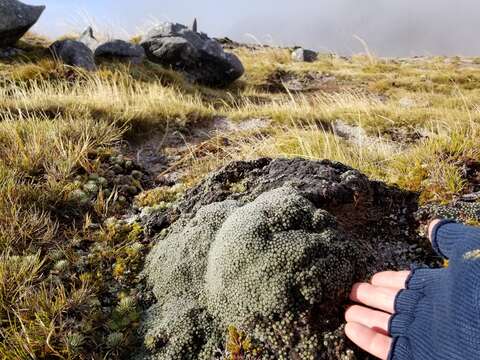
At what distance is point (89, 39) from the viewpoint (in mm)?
13789

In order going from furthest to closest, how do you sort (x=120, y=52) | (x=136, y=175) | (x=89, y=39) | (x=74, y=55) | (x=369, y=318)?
(x=89, y=39), (x=120, y=52), (x=74, y=55), (x=136, y=175), (x=369, y=318)

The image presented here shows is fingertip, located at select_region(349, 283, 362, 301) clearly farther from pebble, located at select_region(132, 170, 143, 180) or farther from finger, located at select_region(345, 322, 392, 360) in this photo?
pebble, located at select_region(132, 170, 143, 180)

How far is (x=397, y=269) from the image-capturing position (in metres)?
2.79

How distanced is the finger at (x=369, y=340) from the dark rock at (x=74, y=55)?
10365mm

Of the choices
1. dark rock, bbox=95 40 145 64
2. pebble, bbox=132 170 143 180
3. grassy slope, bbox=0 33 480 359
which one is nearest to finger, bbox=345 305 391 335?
grassy slope, bbox=0 33 480 359

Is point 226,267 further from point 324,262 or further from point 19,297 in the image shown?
point 19,297

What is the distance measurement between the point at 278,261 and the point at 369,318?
22.3 inches

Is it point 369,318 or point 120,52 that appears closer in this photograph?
point 369,318

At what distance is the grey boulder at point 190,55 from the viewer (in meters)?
14.1

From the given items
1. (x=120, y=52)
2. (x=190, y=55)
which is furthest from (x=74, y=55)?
(x=190, y=55)

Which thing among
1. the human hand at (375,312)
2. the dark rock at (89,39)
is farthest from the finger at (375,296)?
the dark rock at (89,39)

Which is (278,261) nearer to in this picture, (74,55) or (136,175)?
(136,175)

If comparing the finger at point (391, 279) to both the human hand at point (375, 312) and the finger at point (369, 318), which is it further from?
the finger at point (369, 318)

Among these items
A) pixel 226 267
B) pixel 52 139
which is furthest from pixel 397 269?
pixel 52 139
